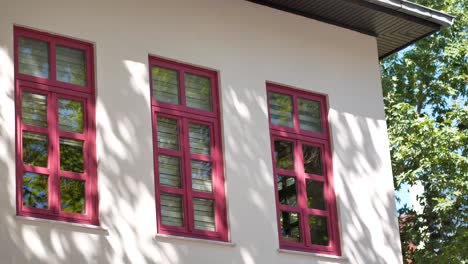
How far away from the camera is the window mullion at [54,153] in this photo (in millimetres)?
12656

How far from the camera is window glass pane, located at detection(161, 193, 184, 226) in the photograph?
1366 centimetres

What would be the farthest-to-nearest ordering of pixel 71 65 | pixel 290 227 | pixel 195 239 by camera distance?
pixel 290 227
pixel 195 239
pixel 71 65

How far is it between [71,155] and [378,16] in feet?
18.6

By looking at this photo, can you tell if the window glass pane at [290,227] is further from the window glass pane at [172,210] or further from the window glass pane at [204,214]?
the window glass pane at [172,210]

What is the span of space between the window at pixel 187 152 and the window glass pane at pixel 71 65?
1025 mm

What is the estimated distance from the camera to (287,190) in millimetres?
15148

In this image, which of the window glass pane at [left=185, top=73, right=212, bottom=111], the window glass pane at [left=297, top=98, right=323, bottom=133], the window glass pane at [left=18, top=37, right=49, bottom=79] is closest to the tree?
the window glass pane at [left=297, top=98, right=323, bottom=133]

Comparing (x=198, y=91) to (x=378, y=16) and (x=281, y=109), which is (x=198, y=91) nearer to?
(x=281, y=109)

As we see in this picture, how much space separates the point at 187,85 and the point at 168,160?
1.12 metres

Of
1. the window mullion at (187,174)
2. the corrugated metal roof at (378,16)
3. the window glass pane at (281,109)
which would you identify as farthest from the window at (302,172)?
the window mullion at (187,174)

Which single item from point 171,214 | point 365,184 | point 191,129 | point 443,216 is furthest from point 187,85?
point 443,216

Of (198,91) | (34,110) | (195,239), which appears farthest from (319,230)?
(34,110)

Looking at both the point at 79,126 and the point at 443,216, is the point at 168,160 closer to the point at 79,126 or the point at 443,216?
the point at 79,126

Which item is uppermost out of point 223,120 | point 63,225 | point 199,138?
point 223,120
